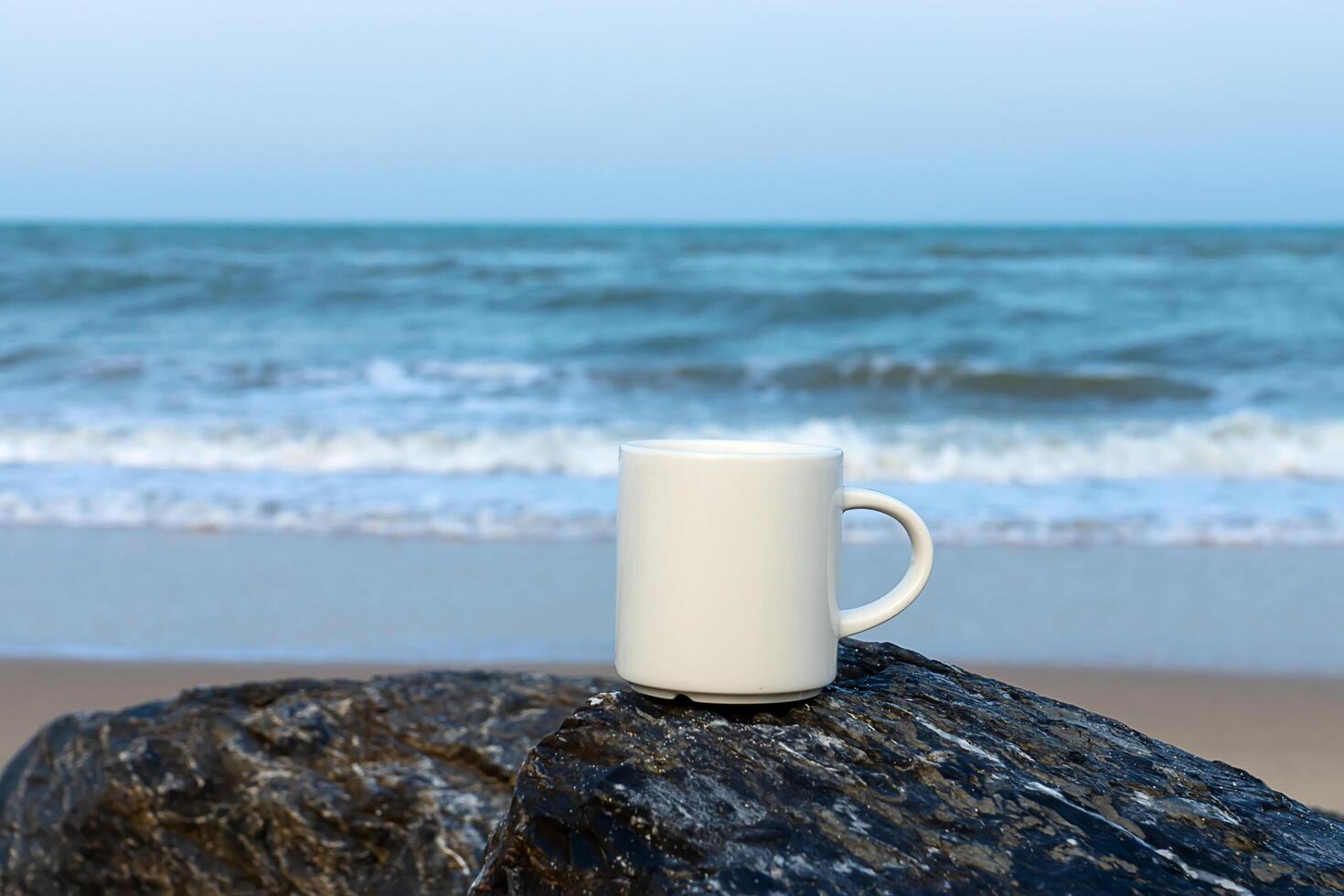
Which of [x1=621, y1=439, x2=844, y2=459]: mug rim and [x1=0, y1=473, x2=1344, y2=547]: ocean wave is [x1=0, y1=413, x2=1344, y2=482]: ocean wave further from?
[x1=621, y1=439, x2=844, y2=459]: mug rim

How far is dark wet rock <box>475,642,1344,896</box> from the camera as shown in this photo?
1.21m

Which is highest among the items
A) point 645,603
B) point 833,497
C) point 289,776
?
point 833,497

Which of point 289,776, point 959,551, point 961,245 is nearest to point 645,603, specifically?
point 289,776

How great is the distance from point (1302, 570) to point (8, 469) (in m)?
6.68

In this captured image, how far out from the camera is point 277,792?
2.14m

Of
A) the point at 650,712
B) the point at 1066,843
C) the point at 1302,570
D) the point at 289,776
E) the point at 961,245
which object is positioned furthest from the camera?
the point at 961,245

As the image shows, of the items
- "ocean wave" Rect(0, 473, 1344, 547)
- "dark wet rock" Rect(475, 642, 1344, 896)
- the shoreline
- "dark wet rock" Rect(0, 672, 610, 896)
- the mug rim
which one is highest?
the mug rim

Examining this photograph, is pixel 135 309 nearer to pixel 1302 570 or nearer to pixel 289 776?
pixel 1302 570

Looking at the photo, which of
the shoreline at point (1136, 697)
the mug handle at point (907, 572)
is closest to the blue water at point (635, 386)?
the shoreline at point (1136, 697)

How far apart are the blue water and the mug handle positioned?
4.72m

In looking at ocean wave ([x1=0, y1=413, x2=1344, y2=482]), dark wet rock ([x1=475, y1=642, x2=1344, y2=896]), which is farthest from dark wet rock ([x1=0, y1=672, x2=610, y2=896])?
ocean wave ([x1=0, y1=413, x2=1344, y2=482])

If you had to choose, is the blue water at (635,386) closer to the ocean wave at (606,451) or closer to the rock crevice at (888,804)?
the ocean wave at (606,451)

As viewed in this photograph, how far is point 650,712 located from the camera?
1378 millimetres

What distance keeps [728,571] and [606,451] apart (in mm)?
7029
